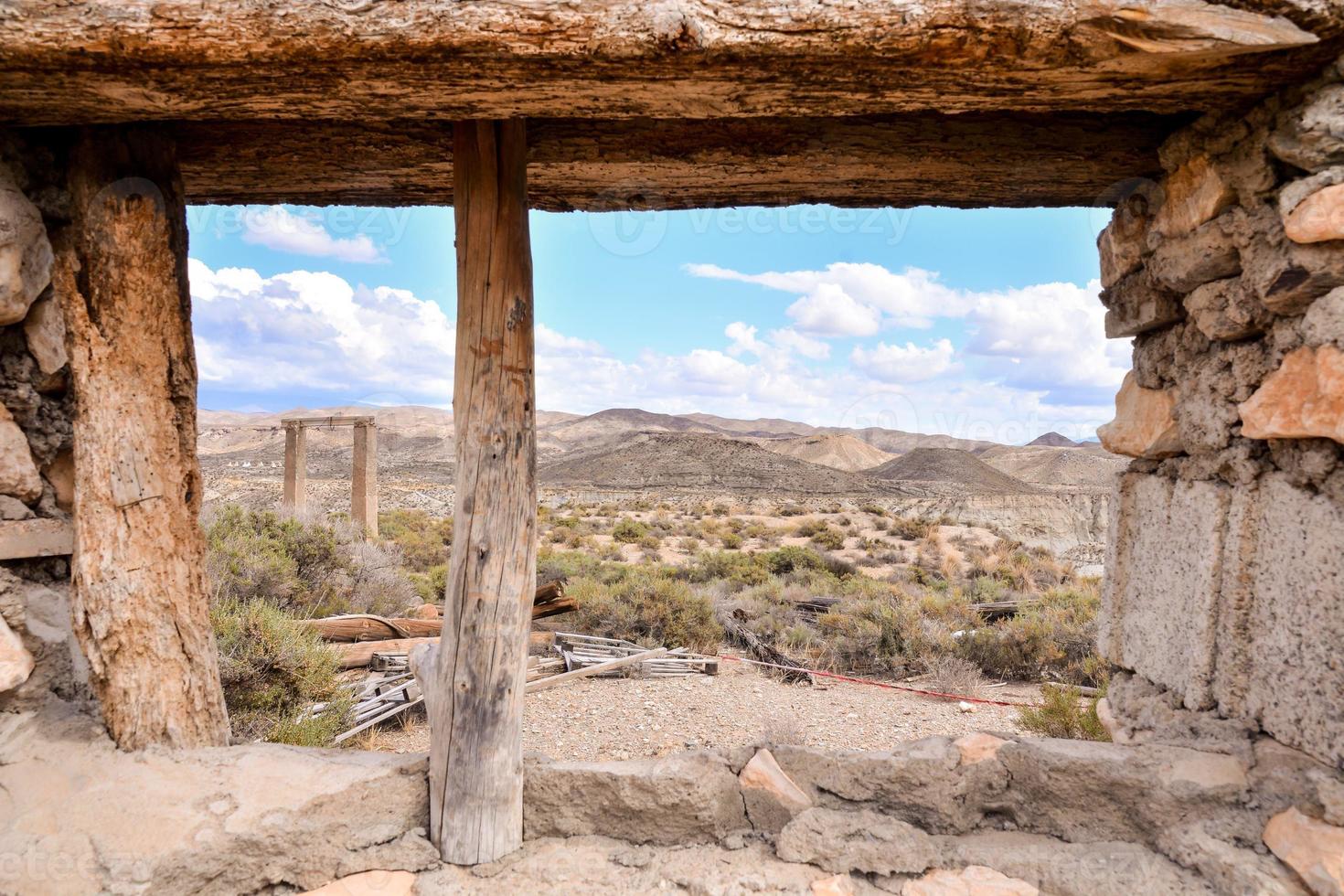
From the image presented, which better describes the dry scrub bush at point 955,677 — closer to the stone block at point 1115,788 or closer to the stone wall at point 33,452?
the stone block at point 1115,788

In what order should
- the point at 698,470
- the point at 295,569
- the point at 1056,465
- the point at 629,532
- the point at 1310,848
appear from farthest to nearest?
the point at 1056,465 → the point at 698,470 → the point at 629,532 → the point at 295,569 → the point at 1310,848

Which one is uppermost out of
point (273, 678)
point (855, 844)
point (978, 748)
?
point (978, 748)

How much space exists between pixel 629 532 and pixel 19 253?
1359 cm

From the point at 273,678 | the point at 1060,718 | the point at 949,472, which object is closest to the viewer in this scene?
the point at 1060,718

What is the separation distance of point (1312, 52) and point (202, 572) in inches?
131

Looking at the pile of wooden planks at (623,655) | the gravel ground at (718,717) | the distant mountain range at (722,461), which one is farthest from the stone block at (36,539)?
the distant mountain range at (722,461)

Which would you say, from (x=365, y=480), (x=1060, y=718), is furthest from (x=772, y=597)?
(x=365, y=480)

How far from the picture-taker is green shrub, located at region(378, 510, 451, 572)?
11.2 m

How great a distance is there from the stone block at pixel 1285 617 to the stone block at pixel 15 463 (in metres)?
3.35

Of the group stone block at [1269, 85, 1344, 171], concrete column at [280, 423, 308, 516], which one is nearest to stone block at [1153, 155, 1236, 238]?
stone block at [1269, 85, 1344, 171]

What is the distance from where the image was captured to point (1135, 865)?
211 centimetres

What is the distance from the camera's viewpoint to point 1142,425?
262 cm

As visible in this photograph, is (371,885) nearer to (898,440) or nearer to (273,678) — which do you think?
(273,678)

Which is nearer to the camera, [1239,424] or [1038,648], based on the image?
[1239,424]
